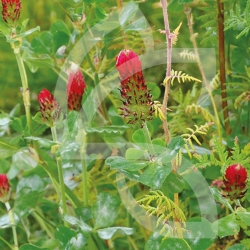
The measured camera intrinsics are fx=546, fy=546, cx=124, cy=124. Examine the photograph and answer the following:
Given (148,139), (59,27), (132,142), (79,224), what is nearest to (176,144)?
(148,139)

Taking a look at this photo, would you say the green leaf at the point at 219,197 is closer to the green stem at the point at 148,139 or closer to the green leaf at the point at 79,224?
the green stem at the point at 148,139

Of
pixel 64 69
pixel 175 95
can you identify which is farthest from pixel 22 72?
pixel 175 95

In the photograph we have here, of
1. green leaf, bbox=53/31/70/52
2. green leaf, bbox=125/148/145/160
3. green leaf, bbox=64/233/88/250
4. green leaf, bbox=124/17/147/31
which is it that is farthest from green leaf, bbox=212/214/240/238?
green leaf, bbox=53/31/70/52

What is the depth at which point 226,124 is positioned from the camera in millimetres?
840

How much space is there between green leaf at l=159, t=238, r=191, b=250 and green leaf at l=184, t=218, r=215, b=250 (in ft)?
0.18

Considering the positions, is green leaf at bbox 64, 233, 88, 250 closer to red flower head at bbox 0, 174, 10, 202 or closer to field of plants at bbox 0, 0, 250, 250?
field of plants at bbox 0, 0, 250, 250

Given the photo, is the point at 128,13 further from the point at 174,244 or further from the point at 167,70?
the point at 174,244

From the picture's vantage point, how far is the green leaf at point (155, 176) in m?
0.52

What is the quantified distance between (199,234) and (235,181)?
0.10 metres

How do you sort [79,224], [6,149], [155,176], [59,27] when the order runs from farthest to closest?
[59,27], [6,149], [79,224], [155,176]

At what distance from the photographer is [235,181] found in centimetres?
54

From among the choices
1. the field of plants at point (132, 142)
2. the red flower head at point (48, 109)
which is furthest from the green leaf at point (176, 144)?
the red flower head at point (48, 109)

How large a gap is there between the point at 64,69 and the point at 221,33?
0.26 metres

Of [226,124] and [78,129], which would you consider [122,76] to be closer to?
[78,129]
